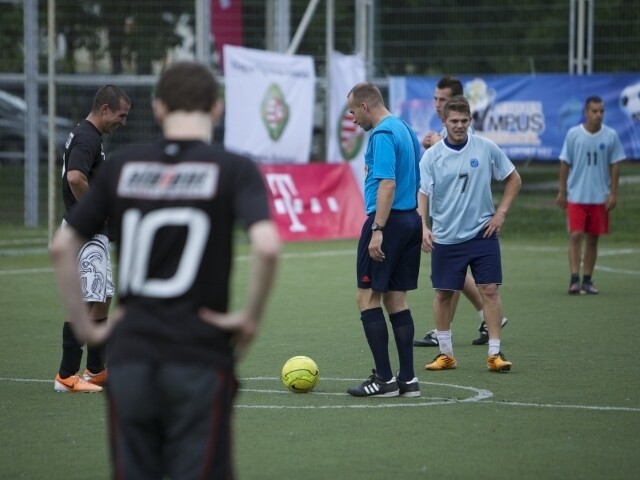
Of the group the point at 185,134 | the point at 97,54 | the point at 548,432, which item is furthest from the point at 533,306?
the point at 97,54

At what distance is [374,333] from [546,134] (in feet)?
43.2

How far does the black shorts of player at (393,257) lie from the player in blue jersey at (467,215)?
3.36 ft

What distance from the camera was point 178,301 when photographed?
162 inches

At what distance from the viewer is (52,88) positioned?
18438 mm

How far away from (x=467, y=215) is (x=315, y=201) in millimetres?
11450

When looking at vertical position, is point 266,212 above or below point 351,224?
above

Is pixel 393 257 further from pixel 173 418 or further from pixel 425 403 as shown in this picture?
pixel 173 418

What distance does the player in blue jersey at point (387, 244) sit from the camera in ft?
27.8

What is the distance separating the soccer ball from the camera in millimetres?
8602

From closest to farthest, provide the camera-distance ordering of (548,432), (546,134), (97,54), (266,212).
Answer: (266,212) < (548,432) < (546,134) < (97,54)

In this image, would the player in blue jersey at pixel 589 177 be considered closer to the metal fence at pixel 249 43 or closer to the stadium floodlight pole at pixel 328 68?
the metal fence at pixel 249 43

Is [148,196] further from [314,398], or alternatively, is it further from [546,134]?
[546,134]

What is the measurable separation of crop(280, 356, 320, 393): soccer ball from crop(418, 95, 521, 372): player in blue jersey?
4.70 feet

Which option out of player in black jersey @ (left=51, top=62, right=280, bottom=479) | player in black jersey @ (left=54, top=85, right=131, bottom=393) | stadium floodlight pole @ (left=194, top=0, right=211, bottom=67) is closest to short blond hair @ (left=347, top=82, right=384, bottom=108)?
player in black jersey @ (left=54, top=85, right=131, bottom=393)
